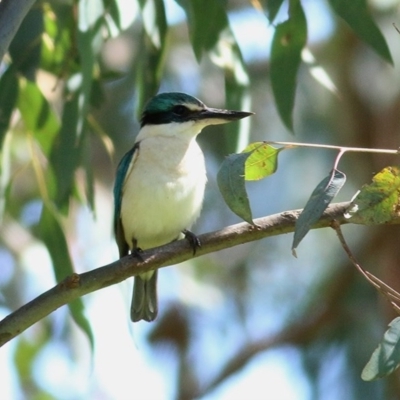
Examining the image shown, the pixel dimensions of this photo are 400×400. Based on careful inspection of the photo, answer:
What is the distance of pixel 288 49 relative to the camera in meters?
2.87

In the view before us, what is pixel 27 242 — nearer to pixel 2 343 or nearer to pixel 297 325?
pixel 297 325

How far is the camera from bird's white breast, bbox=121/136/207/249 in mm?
3199

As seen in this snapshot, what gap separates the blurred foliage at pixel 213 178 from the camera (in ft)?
10.5

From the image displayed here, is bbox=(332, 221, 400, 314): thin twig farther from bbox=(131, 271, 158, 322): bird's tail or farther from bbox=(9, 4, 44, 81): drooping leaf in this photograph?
bbox=(9, 4, 44, 81): drooping leaf

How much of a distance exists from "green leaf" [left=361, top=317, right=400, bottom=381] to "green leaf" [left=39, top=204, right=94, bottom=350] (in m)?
1.30

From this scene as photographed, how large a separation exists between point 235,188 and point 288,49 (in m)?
0.99

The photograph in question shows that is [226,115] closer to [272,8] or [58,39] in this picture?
[272,8]

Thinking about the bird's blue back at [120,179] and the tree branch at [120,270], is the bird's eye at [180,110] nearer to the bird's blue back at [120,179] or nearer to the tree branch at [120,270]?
the bird's blue back at [120,179]

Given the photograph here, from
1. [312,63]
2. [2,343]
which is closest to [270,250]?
[312,63]

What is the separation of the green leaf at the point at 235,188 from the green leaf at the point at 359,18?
33.9 inches

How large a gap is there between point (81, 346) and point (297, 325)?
1212 mm

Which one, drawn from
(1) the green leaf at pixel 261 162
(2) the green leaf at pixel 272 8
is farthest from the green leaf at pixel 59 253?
(1) the green leaf at pixel 261 162

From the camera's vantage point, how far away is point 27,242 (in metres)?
4.95

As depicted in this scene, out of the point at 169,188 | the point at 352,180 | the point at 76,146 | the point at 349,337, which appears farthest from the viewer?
the point at 352,180
